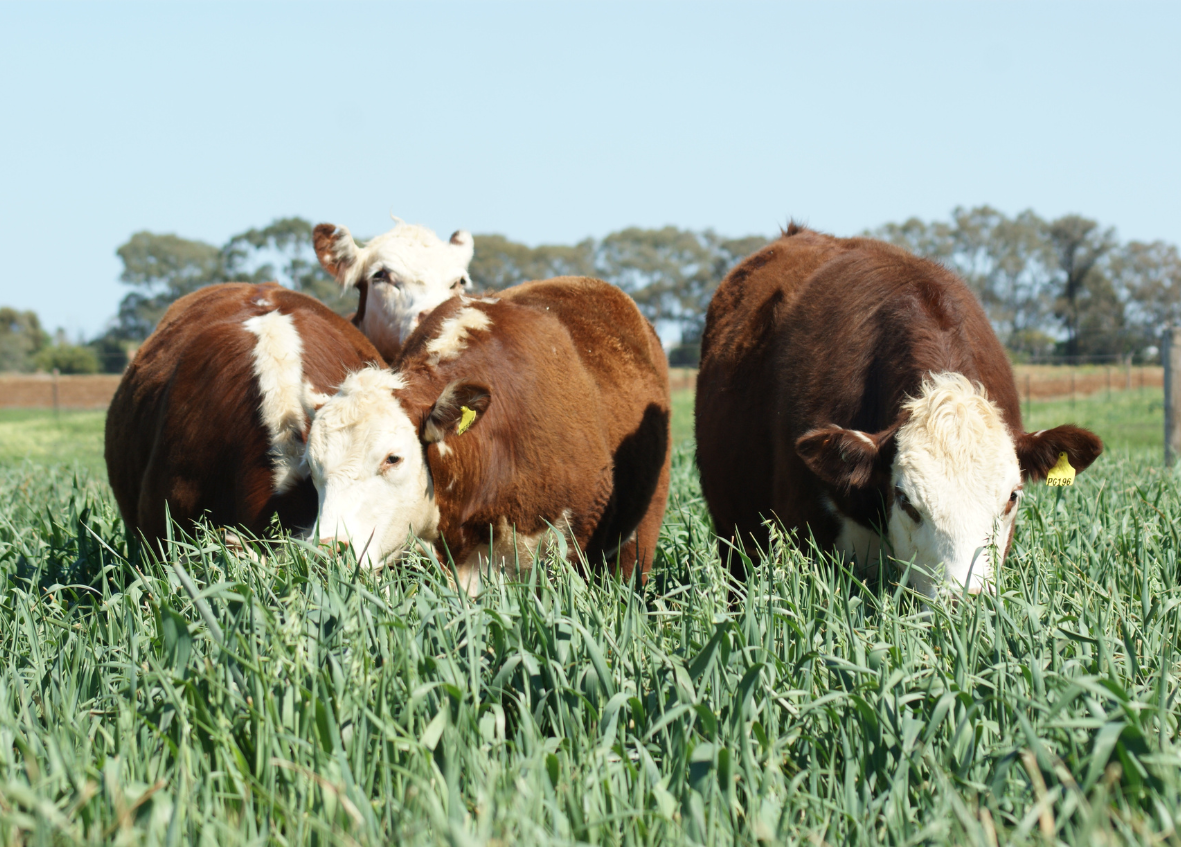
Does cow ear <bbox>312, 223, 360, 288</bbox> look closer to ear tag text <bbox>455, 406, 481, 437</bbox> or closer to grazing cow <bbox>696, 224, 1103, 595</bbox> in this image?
grazing cow <bbox>696, 224, 1103, 595</bbox>

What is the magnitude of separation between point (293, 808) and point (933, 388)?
259 centimetres

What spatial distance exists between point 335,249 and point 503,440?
2.79 metres

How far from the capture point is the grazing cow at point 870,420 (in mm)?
3398

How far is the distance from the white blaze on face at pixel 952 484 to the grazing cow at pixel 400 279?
307cm

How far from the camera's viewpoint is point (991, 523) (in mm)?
3385

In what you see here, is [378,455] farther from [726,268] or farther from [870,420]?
[726,268]

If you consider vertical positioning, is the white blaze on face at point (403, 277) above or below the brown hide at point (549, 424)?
above

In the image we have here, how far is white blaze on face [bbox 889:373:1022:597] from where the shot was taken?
11.0 feet

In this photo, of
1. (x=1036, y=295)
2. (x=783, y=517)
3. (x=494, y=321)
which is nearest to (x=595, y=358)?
(x=494, y=321)

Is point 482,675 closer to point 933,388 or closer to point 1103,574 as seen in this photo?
point 933,388

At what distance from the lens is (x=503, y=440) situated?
14.1 ft

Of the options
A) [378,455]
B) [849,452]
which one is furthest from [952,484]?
[378,455]

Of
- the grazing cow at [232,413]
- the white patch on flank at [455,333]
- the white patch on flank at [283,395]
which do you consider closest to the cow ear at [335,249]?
the grazing cow at [232,413]

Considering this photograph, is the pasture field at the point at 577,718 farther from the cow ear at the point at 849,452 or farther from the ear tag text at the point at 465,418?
the ear tag text at the point at 465,418
